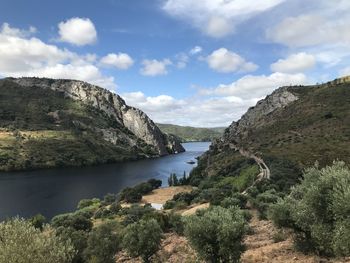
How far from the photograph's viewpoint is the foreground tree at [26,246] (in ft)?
87.5

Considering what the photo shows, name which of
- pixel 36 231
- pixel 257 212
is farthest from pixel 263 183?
pixel 36 231

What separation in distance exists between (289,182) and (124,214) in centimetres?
4268

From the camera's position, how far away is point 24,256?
88.0 ft

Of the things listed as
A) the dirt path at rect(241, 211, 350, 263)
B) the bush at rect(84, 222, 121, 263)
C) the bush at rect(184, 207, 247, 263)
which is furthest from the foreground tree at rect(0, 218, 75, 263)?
the dirt path at rect(241, 211, 350, 263)

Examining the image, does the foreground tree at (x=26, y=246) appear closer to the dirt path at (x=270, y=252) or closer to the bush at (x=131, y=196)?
the dirt path at (x=270, y=252)

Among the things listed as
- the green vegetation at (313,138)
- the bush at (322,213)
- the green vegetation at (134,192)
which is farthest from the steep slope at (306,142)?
the bush at (322,213)

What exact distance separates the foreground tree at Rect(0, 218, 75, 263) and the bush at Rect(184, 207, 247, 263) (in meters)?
11.5

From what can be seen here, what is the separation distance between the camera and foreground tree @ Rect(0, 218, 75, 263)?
26.7 m

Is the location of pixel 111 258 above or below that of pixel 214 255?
below

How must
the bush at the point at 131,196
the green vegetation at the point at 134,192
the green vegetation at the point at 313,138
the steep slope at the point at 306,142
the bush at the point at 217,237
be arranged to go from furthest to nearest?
the green vegetation at the point at 134,192
the bush at the point at 131,196
the steep slope at the point at 306,142
the green vegetation at the point at 313,138
the bush at the point at 217,237

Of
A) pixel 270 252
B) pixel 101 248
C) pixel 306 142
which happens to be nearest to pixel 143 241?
pixel 101 248

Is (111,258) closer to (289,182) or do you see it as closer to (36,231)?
(36,231)

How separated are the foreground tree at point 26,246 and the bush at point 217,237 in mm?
11548

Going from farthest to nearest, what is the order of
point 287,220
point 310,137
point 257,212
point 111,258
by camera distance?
point 310,137 < point 257,212 < point 111,258 < point 287,220
